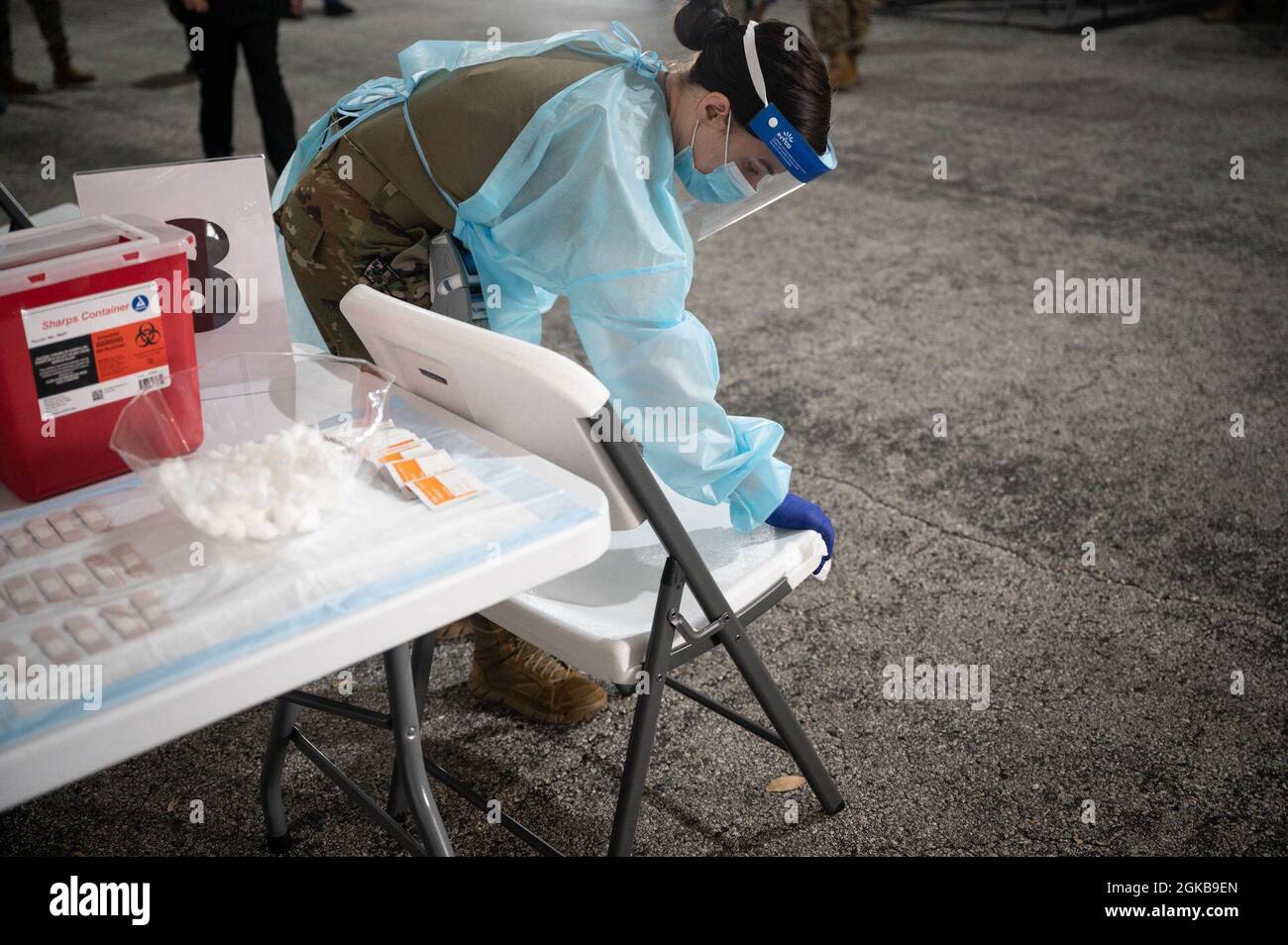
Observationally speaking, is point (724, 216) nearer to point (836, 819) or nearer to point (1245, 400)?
point (836, 819)

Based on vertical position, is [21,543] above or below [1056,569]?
above

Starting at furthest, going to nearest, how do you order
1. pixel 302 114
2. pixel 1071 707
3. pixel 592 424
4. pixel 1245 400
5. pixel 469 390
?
1. pixel 302 114
2. pixel 1245 400
3. pixel 1071 707
4. pixel 469 390
5. pixel 592 424

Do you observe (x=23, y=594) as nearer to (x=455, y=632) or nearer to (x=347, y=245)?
(x=347, y=245)

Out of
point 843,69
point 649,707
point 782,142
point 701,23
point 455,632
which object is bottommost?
point 455,632

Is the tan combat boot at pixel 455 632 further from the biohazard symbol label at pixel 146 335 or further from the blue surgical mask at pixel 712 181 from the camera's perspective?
the biohazard symbol label at pixel 146 335

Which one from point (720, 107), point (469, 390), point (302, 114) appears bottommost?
point (302, 114)

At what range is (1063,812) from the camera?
1845 millimetres

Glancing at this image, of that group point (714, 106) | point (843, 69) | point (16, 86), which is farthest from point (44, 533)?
point (16, 86)

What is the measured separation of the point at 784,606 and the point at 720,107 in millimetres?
1094

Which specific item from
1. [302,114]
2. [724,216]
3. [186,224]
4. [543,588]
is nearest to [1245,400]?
[724,216]

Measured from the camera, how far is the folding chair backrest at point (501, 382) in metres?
1.20

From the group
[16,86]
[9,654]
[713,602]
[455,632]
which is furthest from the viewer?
[16,86]

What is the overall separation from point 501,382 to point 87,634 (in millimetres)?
492

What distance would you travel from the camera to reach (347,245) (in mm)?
1885
